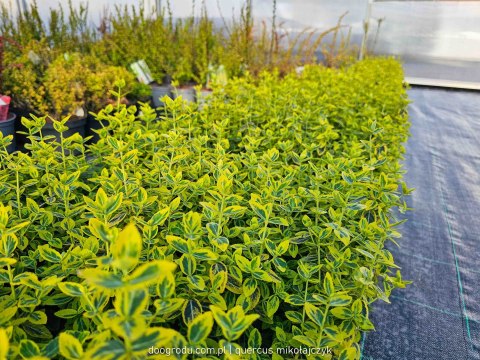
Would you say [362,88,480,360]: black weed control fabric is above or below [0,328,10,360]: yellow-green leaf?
below

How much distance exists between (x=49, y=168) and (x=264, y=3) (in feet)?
20.5

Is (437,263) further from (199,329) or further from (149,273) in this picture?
(149,273)

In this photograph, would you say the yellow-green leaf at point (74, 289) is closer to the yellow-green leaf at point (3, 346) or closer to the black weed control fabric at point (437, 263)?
the yellow-green leaf at point (3, 346)

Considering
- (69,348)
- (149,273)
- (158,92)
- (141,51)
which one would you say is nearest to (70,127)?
(158,92)

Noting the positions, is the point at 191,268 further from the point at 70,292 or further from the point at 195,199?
the point at 195,199

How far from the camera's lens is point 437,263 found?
1909 mm

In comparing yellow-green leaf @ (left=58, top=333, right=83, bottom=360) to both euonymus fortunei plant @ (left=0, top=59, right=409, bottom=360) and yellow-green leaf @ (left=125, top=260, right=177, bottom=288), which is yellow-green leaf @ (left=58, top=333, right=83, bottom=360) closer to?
euonymus fortunei plant @ (left=0, top=59, right=409, bottom=360)

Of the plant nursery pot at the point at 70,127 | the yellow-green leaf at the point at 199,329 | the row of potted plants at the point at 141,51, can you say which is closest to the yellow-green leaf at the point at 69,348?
the yellow-green leaf at the point at 199,329

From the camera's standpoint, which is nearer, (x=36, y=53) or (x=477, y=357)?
(x=477, y=357)

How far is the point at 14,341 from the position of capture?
0.60 metres

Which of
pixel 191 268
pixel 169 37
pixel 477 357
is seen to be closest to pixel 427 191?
pixel 477 357

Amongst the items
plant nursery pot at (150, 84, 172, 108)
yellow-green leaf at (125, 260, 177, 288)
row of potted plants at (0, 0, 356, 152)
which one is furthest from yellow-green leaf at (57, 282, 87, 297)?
plant nursery pot at (150, 84, 172, 108)

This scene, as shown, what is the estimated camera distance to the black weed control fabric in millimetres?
1415

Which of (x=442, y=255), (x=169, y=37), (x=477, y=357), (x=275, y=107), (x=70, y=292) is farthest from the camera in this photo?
(x=169, y=37)
